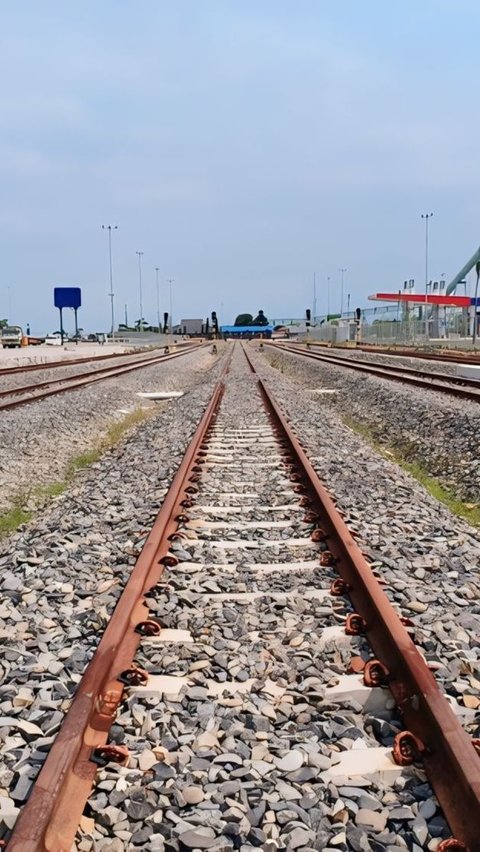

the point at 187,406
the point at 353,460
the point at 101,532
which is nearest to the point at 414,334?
the point at 187,406

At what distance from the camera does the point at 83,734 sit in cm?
297

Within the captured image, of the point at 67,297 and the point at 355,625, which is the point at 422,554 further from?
the point at 67,297

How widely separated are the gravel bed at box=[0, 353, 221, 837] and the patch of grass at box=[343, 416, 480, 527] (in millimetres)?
3095

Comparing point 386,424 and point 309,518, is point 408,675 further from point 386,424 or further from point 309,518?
point 386,424

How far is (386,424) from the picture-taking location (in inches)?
572

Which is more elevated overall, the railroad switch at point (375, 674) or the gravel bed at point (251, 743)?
the railroad switch at point (375, 674)

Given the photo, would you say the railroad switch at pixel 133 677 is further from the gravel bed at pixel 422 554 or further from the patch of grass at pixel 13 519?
the patch of grass at pixel 13 519

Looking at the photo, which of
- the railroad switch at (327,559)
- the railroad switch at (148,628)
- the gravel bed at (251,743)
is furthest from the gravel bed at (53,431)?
the gravel bed at (251,743)

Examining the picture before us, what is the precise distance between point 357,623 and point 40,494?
583cm

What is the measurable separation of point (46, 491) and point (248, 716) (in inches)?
259

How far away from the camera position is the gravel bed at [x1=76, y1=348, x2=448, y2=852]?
258 cm

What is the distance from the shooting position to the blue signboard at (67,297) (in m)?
80.1

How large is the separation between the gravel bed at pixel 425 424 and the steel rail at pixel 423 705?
4.43 metres

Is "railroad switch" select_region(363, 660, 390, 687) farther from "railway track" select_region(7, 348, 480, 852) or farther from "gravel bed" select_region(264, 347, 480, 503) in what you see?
"gravel bed" select_region(264, 347, 480, 503)
